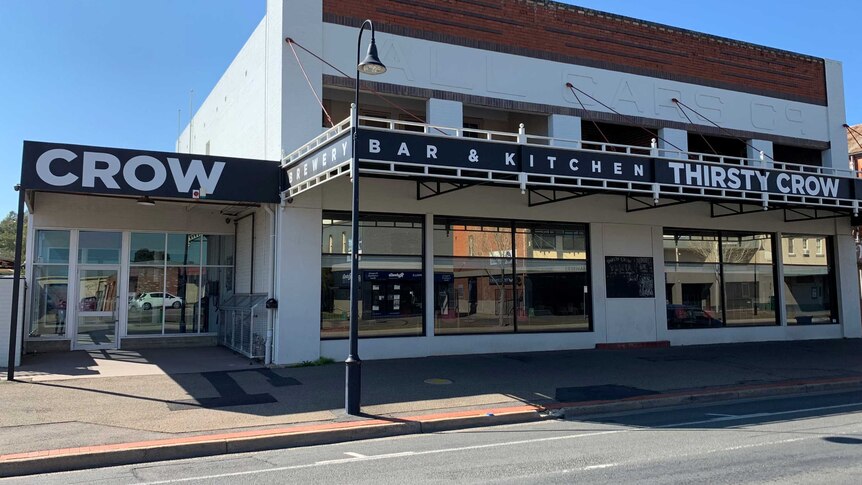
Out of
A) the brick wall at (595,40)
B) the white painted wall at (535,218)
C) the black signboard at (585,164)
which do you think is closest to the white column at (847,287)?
the white painted wall at (535,218)

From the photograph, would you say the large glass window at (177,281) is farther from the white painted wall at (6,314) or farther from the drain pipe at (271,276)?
the drain pipe at (271,276)

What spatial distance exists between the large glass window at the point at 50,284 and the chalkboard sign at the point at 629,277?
15.2 metres

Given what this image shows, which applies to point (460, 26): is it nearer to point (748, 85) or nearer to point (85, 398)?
point (748, 85)

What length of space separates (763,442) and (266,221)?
38.8 feet

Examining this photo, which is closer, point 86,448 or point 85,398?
point 86,448

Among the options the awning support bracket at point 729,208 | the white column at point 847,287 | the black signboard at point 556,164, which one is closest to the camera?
the black signboard at point 556,164

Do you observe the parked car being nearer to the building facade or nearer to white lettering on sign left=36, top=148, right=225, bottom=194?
the building facade

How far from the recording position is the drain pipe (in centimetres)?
1437

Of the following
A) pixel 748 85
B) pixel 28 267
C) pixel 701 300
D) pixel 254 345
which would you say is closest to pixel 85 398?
pixel 254 345

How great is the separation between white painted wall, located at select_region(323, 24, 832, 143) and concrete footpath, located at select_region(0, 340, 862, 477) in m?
7.19

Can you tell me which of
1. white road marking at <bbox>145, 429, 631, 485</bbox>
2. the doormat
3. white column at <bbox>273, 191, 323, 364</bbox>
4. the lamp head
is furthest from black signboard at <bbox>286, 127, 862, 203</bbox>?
white road marking at <bbox>145, 429, 631, 485</bbox>

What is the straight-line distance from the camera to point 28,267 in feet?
53.5

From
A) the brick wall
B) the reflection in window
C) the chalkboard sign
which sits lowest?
the chalkboard sign

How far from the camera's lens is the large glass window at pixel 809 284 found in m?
21.2
